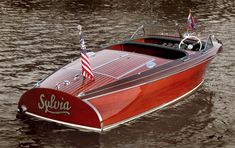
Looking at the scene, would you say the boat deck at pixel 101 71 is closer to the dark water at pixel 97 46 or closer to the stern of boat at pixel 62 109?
the stern of boat at pixel 62 109

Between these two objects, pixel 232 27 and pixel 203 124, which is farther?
pixel 232 27

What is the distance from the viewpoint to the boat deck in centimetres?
1127

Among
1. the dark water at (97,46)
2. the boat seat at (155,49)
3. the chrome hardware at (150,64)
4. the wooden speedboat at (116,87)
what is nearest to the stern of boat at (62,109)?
the wooden speedboat at (116,87)

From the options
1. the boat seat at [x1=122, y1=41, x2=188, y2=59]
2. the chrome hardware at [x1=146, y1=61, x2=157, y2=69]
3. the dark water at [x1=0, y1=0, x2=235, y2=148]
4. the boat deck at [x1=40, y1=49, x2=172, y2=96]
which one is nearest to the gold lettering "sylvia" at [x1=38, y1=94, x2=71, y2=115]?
the boat deck at [x1=40, y1=49, x2=172, y2=96]

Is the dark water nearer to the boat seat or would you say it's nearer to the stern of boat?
the stern of boat

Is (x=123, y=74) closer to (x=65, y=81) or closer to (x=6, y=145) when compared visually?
(x=65, y=81)

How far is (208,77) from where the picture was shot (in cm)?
1658

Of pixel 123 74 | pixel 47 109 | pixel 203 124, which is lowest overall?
pixel 203 124

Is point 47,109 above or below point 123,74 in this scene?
below

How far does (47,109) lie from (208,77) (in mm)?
8472

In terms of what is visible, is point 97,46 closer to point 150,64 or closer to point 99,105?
point 150,64

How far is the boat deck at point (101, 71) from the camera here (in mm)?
11273

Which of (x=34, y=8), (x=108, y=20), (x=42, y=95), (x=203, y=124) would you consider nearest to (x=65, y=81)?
(x=42, y=95)

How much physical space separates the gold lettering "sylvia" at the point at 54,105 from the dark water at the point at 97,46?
2.33 ft
